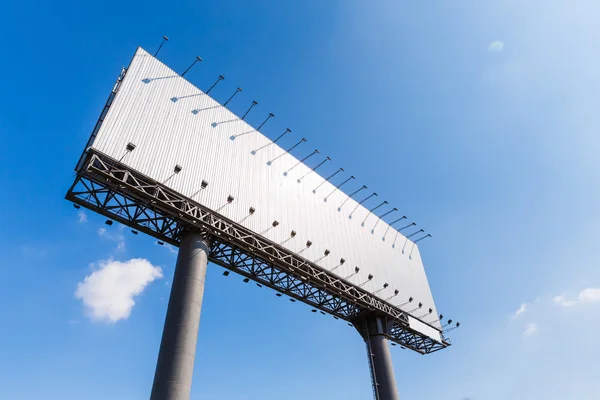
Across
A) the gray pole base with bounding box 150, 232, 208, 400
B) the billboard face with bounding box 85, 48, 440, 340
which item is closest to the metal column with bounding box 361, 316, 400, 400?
the billboard face with bounding box 85, 48, 440, 340

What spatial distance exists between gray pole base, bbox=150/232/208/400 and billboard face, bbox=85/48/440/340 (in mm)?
3315

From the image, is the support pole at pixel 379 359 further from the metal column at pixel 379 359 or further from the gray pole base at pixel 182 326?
the gray pole base at pixel 182 326

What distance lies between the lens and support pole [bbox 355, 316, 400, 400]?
24094 millimetres

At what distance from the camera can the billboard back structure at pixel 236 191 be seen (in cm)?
1742

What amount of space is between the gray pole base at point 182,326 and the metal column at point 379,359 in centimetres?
1494

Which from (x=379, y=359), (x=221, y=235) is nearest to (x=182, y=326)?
(x=221, y=235)

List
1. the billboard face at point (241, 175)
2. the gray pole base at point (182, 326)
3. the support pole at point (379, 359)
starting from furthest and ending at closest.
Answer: the support pole at point (379, 359) < the billboard face at point (241, 175) < the gray pole base at point (182, 326)

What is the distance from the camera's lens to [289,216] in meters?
24.1

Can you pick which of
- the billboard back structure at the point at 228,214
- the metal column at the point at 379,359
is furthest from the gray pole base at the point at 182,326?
the metal column at the point at 379,359

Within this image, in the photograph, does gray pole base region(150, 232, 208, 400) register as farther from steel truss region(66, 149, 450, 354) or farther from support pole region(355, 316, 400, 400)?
support pole region(355, 316, 400, 400)

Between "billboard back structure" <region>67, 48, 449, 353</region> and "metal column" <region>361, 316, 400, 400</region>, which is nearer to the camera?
"billboard back structure" <region>67, 48, 449, 353</region>

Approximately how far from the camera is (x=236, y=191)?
21344 millimetres

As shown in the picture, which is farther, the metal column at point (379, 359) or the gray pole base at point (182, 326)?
the metal column at point (379, 359)

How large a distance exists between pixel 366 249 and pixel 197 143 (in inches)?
638
